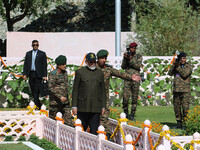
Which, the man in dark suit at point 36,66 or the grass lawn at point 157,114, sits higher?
the man in dark suit at point 36,66

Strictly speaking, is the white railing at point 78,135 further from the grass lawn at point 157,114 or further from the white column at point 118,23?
the white column at point 118,23

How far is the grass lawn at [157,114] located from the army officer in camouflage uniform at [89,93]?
13.4 feet

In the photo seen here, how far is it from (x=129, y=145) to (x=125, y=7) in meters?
34.3

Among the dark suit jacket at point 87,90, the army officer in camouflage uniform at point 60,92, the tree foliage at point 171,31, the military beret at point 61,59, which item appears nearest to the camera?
the dark suit jacket at point 87,90

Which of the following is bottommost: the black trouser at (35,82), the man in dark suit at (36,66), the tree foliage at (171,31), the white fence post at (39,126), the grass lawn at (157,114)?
the grass lawn at (157,114)

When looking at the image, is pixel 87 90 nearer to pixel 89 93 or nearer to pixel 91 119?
pixel 89 93

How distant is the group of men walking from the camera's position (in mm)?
9266

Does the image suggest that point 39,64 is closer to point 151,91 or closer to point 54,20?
point 151,91

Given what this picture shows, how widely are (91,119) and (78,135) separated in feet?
2.07

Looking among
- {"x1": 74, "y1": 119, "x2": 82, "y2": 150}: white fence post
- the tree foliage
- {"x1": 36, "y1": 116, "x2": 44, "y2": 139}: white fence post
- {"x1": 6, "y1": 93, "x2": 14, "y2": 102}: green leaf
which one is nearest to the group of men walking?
Answer: {"x1": 36, "y1": 116, "x2": 44, "y2": 139}: white fence post

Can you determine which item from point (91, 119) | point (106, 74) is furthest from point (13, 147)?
point (106, 74)

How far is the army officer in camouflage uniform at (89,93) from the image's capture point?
9.24 m

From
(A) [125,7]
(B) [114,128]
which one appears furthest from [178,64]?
(A) [125,7]

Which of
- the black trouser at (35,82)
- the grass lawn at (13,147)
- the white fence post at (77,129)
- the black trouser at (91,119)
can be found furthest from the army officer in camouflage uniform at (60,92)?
the black trouser at (35,82)
